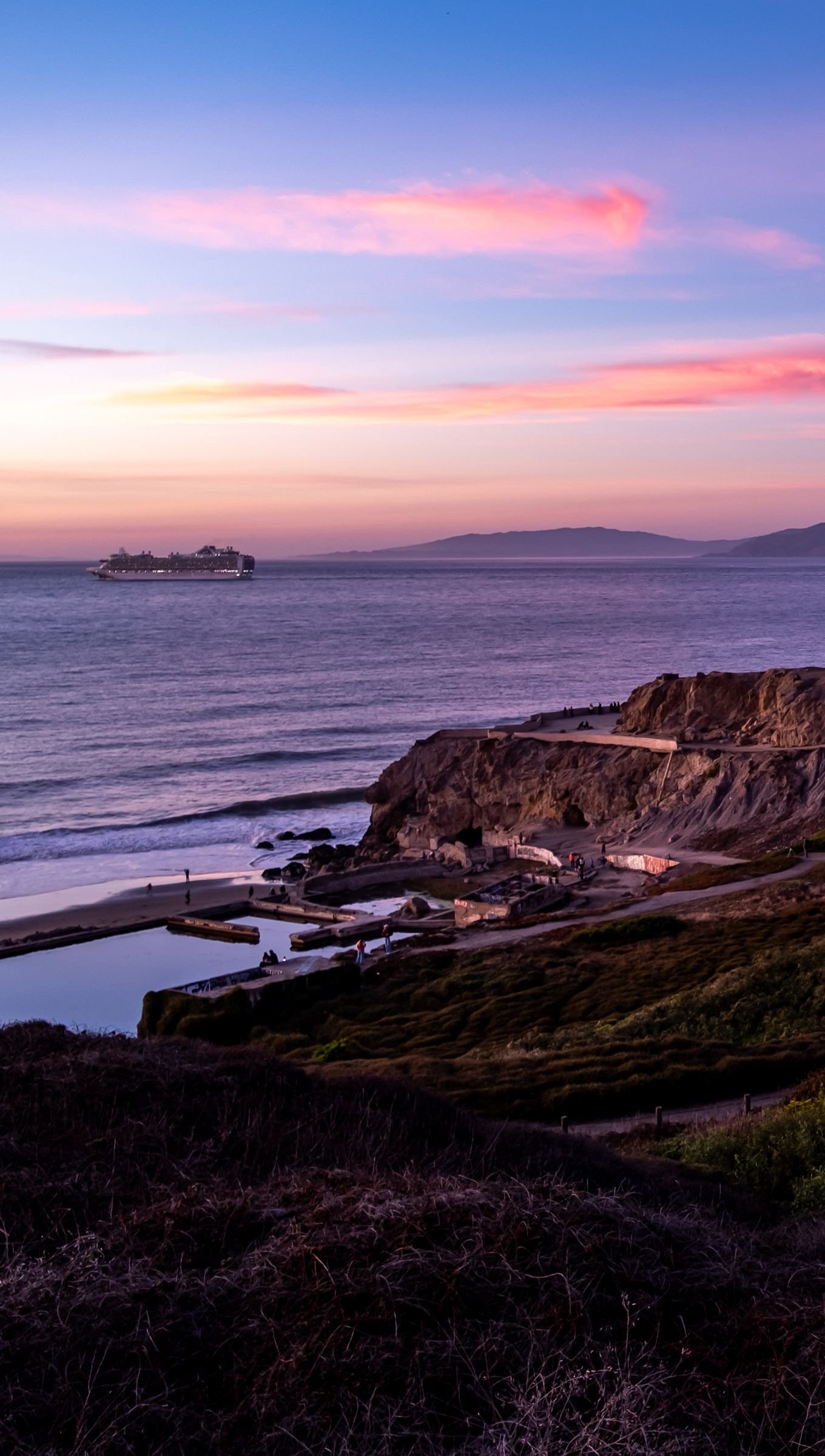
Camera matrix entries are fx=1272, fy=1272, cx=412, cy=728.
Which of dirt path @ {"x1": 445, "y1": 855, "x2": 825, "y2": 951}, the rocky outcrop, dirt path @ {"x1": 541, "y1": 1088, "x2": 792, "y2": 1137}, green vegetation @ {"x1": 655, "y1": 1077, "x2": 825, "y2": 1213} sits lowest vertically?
dirt path @ {"x1": 445, "y1": 855, "x2": 825, "y2": 951}

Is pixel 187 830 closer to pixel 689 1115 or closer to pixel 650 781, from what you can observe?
pixel 650 781

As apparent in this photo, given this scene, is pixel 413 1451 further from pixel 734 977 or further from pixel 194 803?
pixel 194 803

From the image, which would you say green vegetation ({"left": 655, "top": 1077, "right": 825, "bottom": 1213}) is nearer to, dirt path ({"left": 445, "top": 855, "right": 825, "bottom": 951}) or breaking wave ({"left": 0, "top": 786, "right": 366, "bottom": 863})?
dirt path ({"left": 445, "top": 855, "right": 825, "bottom": 951})

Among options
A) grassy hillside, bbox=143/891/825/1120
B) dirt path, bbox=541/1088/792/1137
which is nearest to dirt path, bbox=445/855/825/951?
grassy hillside, bbox=143/891/825/1120

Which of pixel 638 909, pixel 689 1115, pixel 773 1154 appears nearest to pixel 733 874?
pixel 638 909

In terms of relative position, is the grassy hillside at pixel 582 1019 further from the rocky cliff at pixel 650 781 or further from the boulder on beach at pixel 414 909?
the rocky cliff at pixel 650 781

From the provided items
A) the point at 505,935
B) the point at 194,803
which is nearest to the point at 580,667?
the point at 194,803

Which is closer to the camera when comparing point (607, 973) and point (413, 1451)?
point (413, 1451)
